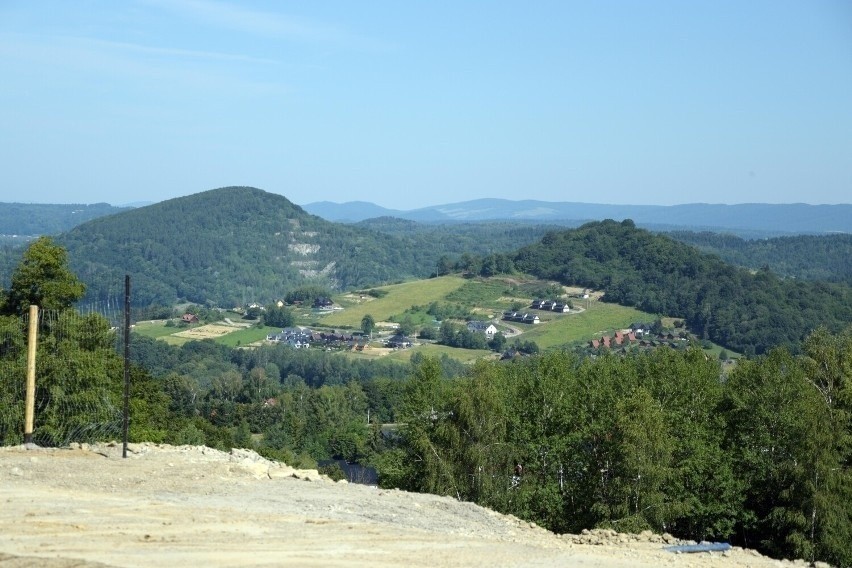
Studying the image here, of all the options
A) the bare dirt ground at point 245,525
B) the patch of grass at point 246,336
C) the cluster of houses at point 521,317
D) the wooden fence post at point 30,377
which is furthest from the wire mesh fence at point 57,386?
the cluster of houses at point 521,317

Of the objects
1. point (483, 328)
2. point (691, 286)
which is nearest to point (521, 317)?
point (483, 328)

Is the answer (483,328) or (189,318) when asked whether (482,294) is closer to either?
(483,328)

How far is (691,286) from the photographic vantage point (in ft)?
402

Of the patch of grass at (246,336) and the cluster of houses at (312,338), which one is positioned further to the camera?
the patch of grass at (246,336)

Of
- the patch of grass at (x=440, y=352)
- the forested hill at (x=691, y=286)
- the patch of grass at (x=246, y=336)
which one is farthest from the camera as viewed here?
the patch of grass at (x=246, y=336)

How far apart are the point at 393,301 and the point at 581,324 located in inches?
1281

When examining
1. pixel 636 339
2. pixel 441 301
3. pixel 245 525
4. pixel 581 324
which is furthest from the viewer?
pixel 441 301

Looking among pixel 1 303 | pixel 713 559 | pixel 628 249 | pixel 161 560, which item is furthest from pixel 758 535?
pixel 628 249

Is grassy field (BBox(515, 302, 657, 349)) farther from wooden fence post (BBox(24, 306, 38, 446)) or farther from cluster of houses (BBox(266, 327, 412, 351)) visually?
wooden fence post (BBox(24, 306, 38, 446))

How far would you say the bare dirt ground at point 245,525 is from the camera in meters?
12.1

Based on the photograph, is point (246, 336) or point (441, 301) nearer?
point (246, 336)

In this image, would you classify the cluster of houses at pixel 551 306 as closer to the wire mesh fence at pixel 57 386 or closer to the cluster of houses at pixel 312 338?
the cluster of houses at pixel 312 338

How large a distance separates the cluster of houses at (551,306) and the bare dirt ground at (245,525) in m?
102

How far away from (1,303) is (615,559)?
1793 centimetres
